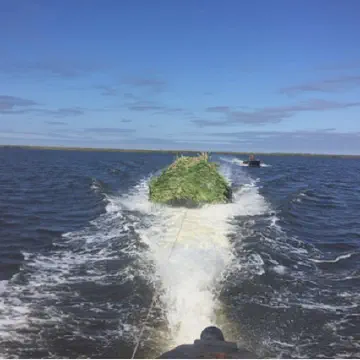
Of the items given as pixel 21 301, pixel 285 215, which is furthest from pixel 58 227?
pixel 285 215

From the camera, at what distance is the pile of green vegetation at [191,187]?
2542 cm

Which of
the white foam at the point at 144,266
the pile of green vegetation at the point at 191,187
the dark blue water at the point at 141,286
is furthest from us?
the pile of green vegetation at the point at 191,187

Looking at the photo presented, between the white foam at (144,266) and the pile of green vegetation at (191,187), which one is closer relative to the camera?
the white foam at (144,266)

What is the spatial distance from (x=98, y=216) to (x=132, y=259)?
9.11 meters

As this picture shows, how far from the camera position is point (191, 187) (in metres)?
26.0

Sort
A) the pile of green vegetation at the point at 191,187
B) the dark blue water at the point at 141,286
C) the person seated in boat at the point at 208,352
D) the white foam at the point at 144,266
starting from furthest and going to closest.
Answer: the pile of green vegetation at the point at 191,187
the white foam at the point at 144,266
the dark blue water at the point at 141,286
the person seated in boat at the point at 208,352

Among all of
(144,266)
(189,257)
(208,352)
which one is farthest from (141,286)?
(208,352)

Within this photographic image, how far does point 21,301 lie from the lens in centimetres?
1044

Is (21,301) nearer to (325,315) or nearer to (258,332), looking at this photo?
(258,332)

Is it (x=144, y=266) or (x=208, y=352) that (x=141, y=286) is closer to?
(x=144, y=266)

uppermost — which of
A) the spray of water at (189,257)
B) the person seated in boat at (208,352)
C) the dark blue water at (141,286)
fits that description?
the person seated in boat at (208,352)

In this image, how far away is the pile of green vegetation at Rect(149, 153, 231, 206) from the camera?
25422 mm

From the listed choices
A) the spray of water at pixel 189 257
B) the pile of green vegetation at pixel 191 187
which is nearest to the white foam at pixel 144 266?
the spray of water at pixel 189 257

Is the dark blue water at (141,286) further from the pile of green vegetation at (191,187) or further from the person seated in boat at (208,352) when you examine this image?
the pile of green vegetation at (191,187)
